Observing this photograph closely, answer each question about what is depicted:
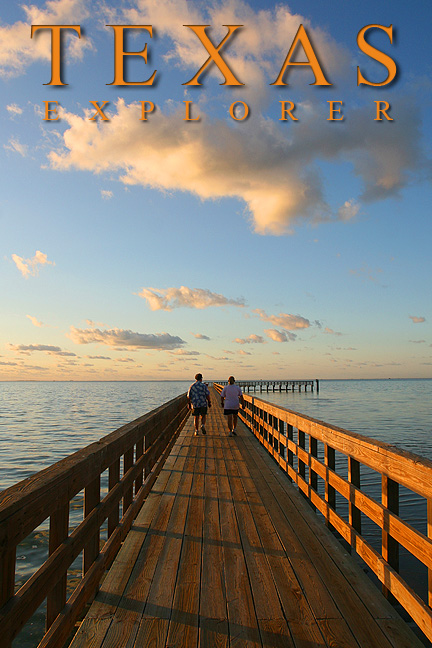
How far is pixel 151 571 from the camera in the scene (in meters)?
3.62

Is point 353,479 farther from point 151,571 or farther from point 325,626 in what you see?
point 151,571

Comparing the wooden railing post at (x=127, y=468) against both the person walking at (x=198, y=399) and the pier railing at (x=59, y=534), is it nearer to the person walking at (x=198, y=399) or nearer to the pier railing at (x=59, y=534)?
the pier railing at (x=59, y=534)

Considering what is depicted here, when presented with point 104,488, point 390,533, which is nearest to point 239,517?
point 390,533

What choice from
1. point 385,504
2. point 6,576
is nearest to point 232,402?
point 385,504

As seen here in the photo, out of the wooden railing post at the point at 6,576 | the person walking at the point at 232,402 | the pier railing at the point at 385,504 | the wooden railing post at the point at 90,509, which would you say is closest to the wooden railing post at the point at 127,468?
the wooden railing post at the point at 90,509

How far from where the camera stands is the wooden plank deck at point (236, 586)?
8.89 feet

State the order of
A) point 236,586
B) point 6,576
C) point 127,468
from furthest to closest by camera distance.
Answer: point 127,468 < point 236,586 < point 6,576

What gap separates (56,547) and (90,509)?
61 centimetres

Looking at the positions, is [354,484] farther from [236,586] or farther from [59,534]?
[59,534]

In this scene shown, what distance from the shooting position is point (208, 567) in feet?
12.2

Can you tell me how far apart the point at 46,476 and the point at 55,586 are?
67 centimetres

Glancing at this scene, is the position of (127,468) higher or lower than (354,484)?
lower

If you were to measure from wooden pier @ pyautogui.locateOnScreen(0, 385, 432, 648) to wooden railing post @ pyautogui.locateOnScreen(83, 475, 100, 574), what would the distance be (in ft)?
0.05

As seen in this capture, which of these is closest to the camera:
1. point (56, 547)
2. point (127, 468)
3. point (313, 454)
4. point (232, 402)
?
point (56, 547)
